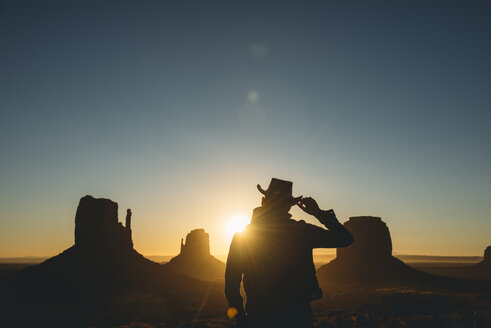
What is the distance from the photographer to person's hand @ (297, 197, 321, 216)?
3456mm

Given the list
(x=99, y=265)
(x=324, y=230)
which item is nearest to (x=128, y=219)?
(x=99, y=265)

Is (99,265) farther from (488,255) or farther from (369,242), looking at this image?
(488,255)

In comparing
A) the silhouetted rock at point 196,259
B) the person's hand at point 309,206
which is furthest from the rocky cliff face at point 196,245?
the person's hand at point 309,206

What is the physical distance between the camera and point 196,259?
411 ft

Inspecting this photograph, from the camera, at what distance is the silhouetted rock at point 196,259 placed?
120000mm

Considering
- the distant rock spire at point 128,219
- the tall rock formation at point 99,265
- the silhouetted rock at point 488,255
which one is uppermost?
the distant rock spire at point 128,219

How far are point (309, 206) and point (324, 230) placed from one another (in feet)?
0.91

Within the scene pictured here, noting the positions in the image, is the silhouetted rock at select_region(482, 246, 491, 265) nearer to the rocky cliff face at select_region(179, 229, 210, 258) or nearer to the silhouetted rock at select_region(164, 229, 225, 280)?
the silhouetted rock at select_region(164, 229, 225, 280)

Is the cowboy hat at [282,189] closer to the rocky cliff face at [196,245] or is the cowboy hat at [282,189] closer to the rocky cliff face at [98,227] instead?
the rocky cliff face at [98,227]

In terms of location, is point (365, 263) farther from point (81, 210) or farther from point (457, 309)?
point (81, 210)

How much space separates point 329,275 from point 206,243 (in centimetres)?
5694

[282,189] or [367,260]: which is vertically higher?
[282,189]

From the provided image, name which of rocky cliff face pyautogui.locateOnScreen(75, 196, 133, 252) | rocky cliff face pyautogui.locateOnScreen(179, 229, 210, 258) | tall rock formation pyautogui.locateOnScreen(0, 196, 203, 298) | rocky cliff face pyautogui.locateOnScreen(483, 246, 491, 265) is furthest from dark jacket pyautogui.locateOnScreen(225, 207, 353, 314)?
rocky cliff face pyautogui.locateOnScreen(483, 246, 491, 265)

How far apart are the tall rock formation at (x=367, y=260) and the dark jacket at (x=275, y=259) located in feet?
282
